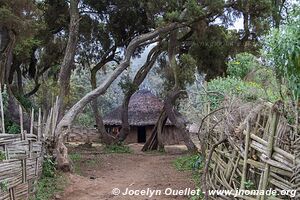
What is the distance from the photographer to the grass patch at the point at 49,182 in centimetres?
684

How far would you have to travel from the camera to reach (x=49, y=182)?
7.88 m

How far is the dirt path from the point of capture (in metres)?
7.46

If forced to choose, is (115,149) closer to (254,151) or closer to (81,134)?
(81,134)

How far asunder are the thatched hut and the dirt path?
9429 mm

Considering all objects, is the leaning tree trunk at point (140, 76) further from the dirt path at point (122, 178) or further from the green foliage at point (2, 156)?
the green foliage at point (2, 156)

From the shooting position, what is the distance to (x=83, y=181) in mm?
8750

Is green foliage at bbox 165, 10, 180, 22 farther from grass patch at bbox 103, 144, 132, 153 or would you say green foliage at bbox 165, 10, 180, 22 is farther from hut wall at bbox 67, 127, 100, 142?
hut wall at bbox 67, 127, 100, 142

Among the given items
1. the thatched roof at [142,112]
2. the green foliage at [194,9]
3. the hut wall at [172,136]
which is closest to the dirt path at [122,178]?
the green foliage at [194,9]

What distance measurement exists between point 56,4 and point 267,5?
7.80 metres

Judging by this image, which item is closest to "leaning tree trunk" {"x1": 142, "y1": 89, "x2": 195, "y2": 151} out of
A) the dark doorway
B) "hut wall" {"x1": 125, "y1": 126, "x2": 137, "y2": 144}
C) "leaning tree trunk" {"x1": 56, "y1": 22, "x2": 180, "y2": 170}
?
"leaning tree trunk" {"x1": 56, "y1": 22, "x2": 180, "y2": 170}

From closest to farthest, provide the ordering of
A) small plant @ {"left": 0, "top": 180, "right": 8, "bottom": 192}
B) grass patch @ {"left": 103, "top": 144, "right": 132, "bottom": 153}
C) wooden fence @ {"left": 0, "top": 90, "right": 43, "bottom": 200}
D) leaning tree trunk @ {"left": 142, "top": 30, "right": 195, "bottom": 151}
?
small plant @ {"left": 0, "top": 180, "right": 8, "bottom": 192}
wooden fence @ {"left": 0, "top": 90, "right": 43, "bottom": 200}
leaning tree trunk @ {"left": 142, "top": 30, "right": 195, "bottom": 151}
grass patch @ {"left": 103, "top": 144, "right": 132, "bottom": 153}

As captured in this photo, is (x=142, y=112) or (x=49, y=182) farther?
(x=142, y=112)

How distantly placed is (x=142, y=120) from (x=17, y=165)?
57.7 feet

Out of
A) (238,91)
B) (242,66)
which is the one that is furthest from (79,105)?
(238,91)
